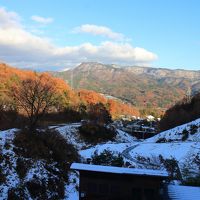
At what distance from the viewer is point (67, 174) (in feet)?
96.0

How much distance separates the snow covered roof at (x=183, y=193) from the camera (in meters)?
17.0

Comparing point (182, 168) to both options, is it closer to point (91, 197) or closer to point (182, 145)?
point (182, 145)

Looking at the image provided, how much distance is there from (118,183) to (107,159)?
19461 millimetres

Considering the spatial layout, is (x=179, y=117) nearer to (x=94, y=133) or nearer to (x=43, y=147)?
(x=94, y=133)

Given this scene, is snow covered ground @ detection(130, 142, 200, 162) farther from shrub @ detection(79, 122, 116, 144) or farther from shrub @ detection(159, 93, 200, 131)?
shrub @ detection(159, 93, 200, 131)

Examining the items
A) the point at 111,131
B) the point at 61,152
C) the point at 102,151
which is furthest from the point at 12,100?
the point at 61,152

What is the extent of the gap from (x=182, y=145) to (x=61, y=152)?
14033 millimetres

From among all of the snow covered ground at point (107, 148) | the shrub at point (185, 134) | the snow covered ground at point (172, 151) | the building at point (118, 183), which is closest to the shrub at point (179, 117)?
the snow covered ground at point (107, 148)

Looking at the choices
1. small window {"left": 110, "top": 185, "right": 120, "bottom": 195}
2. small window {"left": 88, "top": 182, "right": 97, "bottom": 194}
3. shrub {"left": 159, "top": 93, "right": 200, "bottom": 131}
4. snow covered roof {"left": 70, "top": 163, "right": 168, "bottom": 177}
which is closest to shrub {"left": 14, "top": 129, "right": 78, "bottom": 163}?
small window {"left": 88, "top": 182, "right": 97, "bottom": 194}

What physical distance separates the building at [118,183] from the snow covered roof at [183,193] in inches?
19.3

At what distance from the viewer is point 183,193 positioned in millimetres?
17469

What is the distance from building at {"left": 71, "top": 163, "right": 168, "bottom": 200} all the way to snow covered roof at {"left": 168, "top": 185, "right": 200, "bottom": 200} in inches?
19.3

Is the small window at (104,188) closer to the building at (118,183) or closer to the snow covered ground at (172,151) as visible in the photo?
the building at (118,183)

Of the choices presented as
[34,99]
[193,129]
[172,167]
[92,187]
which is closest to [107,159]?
[172,167]
